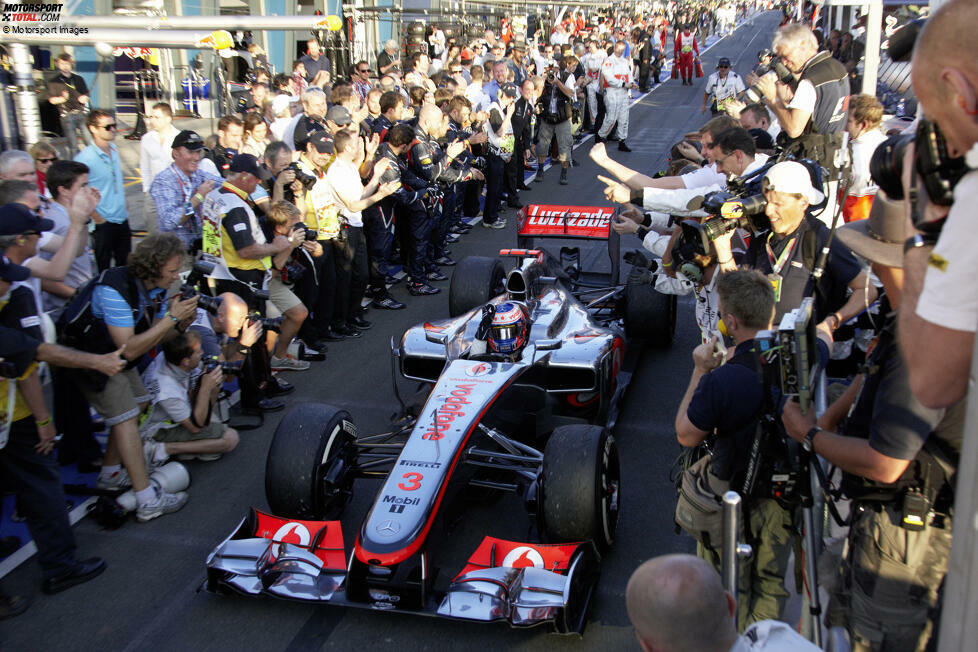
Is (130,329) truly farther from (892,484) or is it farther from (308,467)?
(892,484)

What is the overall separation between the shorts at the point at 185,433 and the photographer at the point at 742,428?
352cm

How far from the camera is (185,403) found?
5.68 metres

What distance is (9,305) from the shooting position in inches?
166

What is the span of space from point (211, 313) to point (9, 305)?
2055 mm

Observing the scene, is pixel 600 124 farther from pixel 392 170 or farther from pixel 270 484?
pixel 270 484

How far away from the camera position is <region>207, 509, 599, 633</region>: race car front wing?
154 inches

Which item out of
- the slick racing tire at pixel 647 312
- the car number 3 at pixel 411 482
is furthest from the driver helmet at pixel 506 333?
the slick racing tire at pixel 647 312

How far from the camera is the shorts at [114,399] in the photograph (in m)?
5.02

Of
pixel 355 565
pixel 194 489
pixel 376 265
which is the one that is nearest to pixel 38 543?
pixel 194 489

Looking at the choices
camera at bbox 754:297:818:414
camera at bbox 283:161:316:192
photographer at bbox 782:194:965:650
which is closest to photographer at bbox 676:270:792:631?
camera at bbox 754:297:818:414

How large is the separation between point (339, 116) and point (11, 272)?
16.3 feet

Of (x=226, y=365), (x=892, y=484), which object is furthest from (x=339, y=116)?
(x=892, y=484)

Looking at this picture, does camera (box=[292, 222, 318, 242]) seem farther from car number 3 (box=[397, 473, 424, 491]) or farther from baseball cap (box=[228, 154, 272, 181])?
car number 3 (box=[397, 473, 424, 491])

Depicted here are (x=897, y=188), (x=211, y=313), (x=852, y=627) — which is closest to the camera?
(x=897, y=188)
